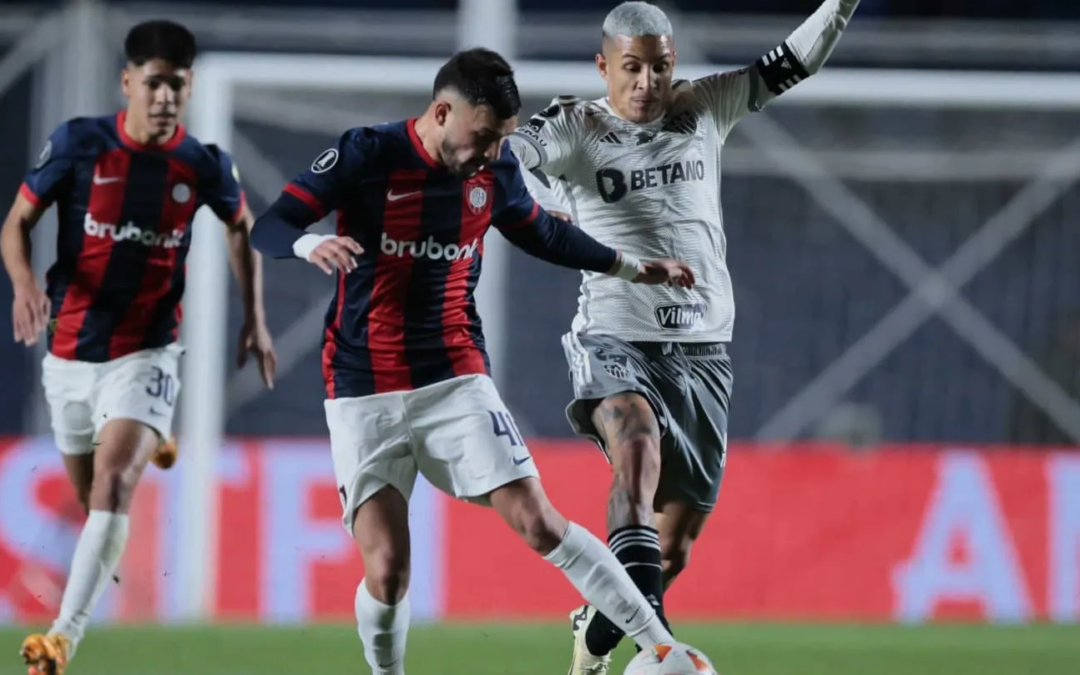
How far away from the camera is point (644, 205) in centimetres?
641

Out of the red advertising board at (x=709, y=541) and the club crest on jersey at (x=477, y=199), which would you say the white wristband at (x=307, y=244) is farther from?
the red advertising board at (x=709, y=541)

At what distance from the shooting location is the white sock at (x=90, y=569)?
21.0ft

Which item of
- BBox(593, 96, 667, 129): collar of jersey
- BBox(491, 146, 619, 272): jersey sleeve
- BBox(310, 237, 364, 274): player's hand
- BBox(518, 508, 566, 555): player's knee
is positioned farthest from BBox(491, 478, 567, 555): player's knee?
BBox(593, 96, 667, 129): collar of jersey

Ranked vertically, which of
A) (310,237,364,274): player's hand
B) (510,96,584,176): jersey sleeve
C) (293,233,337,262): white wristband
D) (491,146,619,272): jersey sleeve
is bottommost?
(310,237,364,274): player's hand

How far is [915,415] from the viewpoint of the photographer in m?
13.0

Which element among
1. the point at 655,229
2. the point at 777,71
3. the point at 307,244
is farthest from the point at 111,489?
the point at 777,71

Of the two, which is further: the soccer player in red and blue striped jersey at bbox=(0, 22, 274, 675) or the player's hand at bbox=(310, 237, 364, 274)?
the soccer player in red and blue striped jersey at bbox=(0, 22, 274, 675)

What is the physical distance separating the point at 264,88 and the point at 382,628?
6462mm

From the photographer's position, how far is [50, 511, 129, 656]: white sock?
6395 millimetres

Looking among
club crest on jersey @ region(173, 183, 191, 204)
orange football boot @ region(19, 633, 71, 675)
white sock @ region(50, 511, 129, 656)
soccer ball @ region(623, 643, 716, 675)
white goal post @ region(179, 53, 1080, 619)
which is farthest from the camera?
white goal post @ region(179, 53, 1080, 619)

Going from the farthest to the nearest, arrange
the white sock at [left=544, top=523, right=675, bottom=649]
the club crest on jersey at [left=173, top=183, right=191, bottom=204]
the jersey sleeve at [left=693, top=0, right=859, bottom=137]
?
1. the club crest on jersey at [left=173, top=183, right=191, bottom=204]
2. the jersey sleeve at [left=693, top=0, right=859, bottom=137]
3. the white sock at [left=544, top=523, right=675, bottom=649]

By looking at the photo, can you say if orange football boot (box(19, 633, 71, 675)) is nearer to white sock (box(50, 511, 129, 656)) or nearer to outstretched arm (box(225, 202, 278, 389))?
white sock (box(50, 511, 129, 656))

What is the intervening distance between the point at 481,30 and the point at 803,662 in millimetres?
4713

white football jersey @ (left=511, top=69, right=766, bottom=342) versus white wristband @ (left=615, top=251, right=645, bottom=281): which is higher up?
white football jersey @ (left=511, top=69, right=766, bottom=342)
